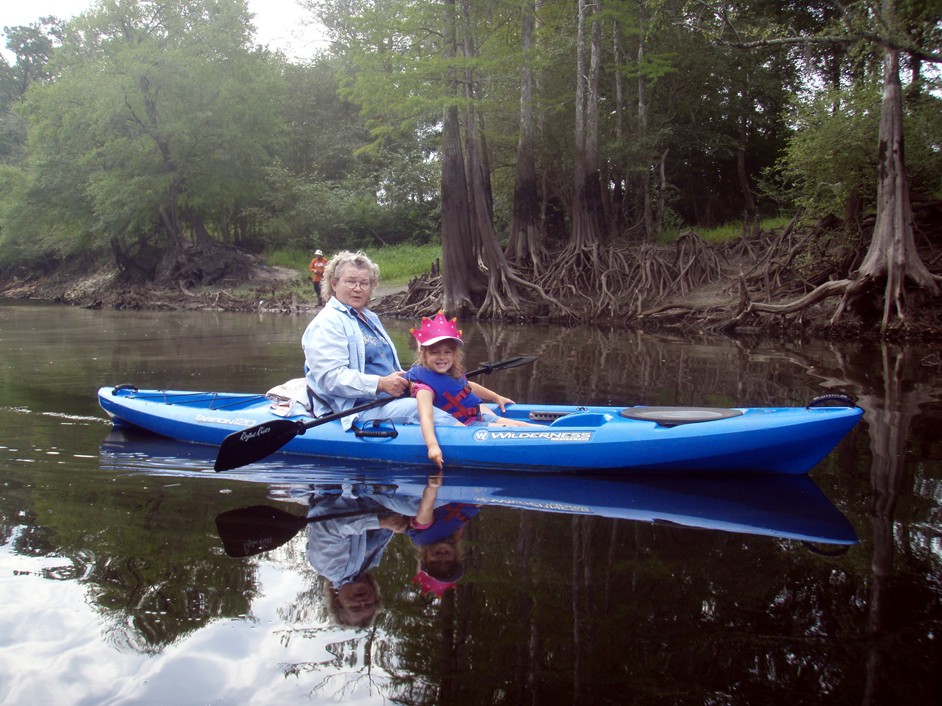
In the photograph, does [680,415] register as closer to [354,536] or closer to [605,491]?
[605,491]

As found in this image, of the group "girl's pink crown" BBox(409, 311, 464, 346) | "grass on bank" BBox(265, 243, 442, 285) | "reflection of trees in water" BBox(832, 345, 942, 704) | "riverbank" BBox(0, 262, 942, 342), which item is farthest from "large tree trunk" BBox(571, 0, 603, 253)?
"girl's pink crown" BBox(409, 311, 464, 346)

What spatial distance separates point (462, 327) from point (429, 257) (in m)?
9.64

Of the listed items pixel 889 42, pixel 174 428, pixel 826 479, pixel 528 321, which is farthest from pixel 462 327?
pixel 826 479

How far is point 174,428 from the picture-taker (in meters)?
5.34

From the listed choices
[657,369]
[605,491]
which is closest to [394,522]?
[605,491]

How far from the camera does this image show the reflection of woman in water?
2.66 metres

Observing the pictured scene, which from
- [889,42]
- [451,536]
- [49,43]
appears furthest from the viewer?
[49,43]

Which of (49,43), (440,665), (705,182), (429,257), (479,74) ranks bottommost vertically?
(440,665)

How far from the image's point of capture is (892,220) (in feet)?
31.1

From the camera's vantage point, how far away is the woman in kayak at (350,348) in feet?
14.5

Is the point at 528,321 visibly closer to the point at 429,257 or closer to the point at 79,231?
the point at 429,257

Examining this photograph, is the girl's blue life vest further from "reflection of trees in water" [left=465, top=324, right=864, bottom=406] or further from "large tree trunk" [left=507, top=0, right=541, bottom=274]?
"large tree trunk" [left=507, top=0, right=541, bottom=274]

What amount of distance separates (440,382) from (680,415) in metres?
1.30

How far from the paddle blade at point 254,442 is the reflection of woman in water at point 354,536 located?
1.67 feet
